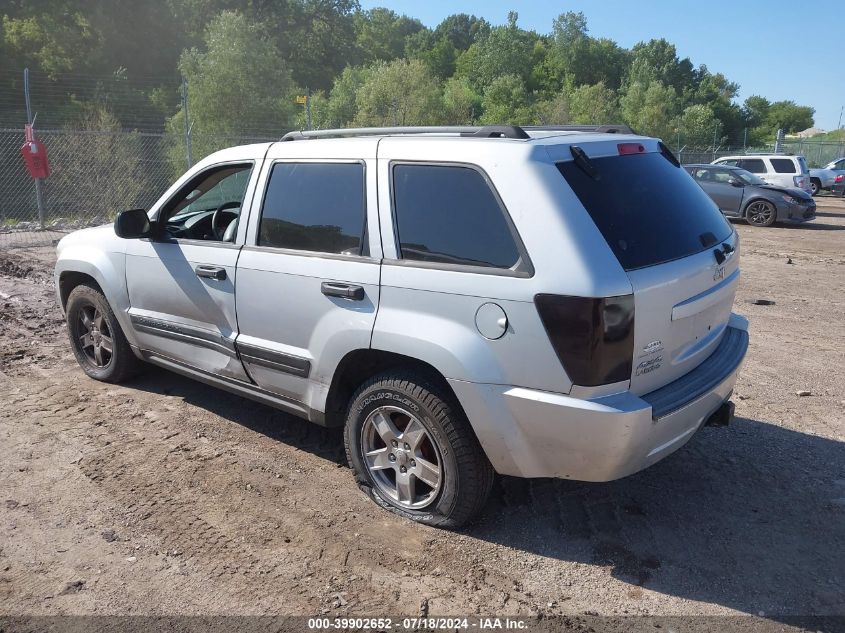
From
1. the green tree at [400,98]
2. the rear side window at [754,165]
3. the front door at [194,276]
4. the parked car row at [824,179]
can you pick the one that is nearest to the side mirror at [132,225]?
the front door at [194,276]

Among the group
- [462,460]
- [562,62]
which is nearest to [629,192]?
[462,460]

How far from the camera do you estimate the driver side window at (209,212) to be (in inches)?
177

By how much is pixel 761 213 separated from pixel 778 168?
12.4 ft

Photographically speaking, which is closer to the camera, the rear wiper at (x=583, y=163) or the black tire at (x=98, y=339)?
the rear wiper at (x=583, y=163)

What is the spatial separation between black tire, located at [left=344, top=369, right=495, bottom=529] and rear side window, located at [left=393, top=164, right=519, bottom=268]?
0.61 meters

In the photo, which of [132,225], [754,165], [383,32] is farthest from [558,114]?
[383,32]

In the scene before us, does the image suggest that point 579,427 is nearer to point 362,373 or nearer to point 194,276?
point 362,373

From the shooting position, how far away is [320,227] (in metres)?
3.80

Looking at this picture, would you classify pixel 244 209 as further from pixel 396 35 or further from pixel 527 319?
pixel 396 35

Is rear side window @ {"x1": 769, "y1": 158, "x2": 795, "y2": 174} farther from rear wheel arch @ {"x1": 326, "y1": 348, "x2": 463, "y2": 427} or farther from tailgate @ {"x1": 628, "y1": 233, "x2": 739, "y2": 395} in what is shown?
rear wheel arch @ {"x1": 326, "y1": 348, "x2": 463, "y2": 427}

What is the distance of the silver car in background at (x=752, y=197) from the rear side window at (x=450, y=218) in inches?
563

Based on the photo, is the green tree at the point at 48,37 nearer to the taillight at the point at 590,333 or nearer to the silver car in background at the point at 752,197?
the silver car in background at the point at 752,197

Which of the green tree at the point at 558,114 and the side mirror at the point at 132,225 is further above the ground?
the green tree at the point at 558,114

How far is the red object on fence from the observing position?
13.3 m
